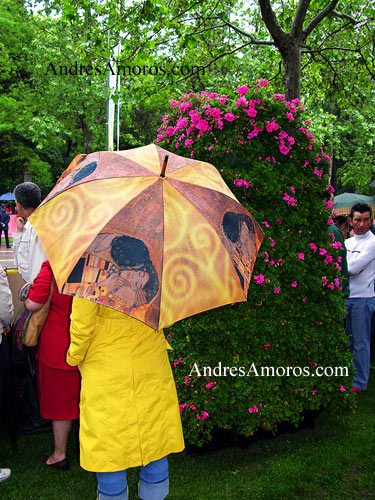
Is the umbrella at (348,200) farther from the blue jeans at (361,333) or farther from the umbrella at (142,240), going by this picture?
the umbrella at (142,240)

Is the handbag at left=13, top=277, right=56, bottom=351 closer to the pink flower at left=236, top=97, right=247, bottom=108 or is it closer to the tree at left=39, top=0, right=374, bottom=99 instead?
the pink flower at left=236, top=97, right=247, bottom=108

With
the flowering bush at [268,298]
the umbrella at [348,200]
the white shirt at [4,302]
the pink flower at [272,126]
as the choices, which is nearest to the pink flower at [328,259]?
the flowering bush at [268,298]

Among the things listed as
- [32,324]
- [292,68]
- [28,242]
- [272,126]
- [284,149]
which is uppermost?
[292,68]

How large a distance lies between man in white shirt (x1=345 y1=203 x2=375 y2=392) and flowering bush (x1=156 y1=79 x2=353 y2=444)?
1.23 m

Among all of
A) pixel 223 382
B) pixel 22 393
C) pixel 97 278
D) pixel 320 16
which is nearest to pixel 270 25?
pixel 320 16

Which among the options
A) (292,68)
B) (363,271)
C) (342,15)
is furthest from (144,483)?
(342,15)

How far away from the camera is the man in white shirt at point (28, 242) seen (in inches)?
162

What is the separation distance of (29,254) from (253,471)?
9.05 ft

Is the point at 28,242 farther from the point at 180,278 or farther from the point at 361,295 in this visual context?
the point at 361,295

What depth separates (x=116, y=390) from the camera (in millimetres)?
2432

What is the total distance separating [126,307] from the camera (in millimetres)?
2010

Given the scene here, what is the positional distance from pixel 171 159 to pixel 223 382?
7.25 feet

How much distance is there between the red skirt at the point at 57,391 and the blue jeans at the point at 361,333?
3.30 meters

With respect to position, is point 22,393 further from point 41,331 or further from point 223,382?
point 223,382
